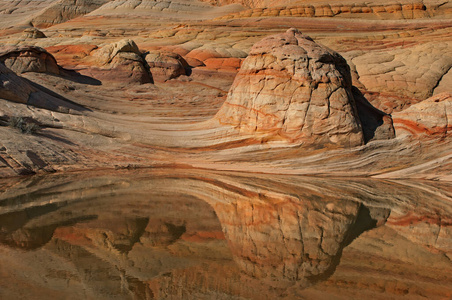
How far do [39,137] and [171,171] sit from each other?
8.02 feet

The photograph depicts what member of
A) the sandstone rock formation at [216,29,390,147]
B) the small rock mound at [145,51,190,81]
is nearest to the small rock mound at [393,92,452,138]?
the sandstone rock formation at [216,29,390,147]

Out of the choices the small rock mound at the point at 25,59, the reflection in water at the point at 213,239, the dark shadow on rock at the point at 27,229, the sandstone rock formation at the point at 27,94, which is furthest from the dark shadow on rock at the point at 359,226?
the small rock mound at the point at 25,59

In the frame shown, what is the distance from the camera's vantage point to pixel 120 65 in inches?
483

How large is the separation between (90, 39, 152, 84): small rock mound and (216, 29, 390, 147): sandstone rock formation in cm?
369

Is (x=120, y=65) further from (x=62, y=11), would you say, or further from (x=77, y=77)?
(x=62, y=11)

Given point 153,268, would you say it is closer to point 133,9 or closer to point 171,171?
point 171,171

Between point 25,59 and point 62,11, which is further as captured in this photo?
point 62,11

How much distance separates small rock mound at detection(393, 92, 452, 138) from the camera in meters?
8.83

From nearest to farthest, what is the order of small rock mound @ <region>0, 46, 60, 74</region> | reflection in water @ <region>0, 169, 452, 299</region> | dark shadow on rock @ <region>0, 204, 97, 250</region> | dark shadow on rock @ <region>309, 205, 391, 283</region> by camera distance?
reflection in water @ <region>0, 169, 452, 299</region> → dark shadow on rock @ <region>309, 205, 391, 283</region> → dark shadow on rock @ <region>0, 204, 97, 250</region> → small rock mound @ <region>0, 46, 60, 74</region>

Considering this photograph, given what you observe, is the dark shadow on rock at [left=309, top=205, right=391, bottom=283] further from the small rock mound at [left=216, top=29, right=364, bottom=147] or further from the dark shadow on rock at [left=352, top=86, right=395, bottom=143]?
the dark shadow on rock at [left=352, top=86, right=395, bottom=143]

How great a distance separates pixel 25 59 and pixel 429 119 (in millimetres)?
8672

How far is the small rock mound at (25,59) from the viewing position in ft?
34.0

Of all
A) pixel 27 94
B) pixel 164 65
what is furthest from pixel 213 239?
pixel 164 65

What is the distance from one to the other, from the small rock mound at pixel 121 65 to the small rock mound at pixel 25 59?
4.77 feet
